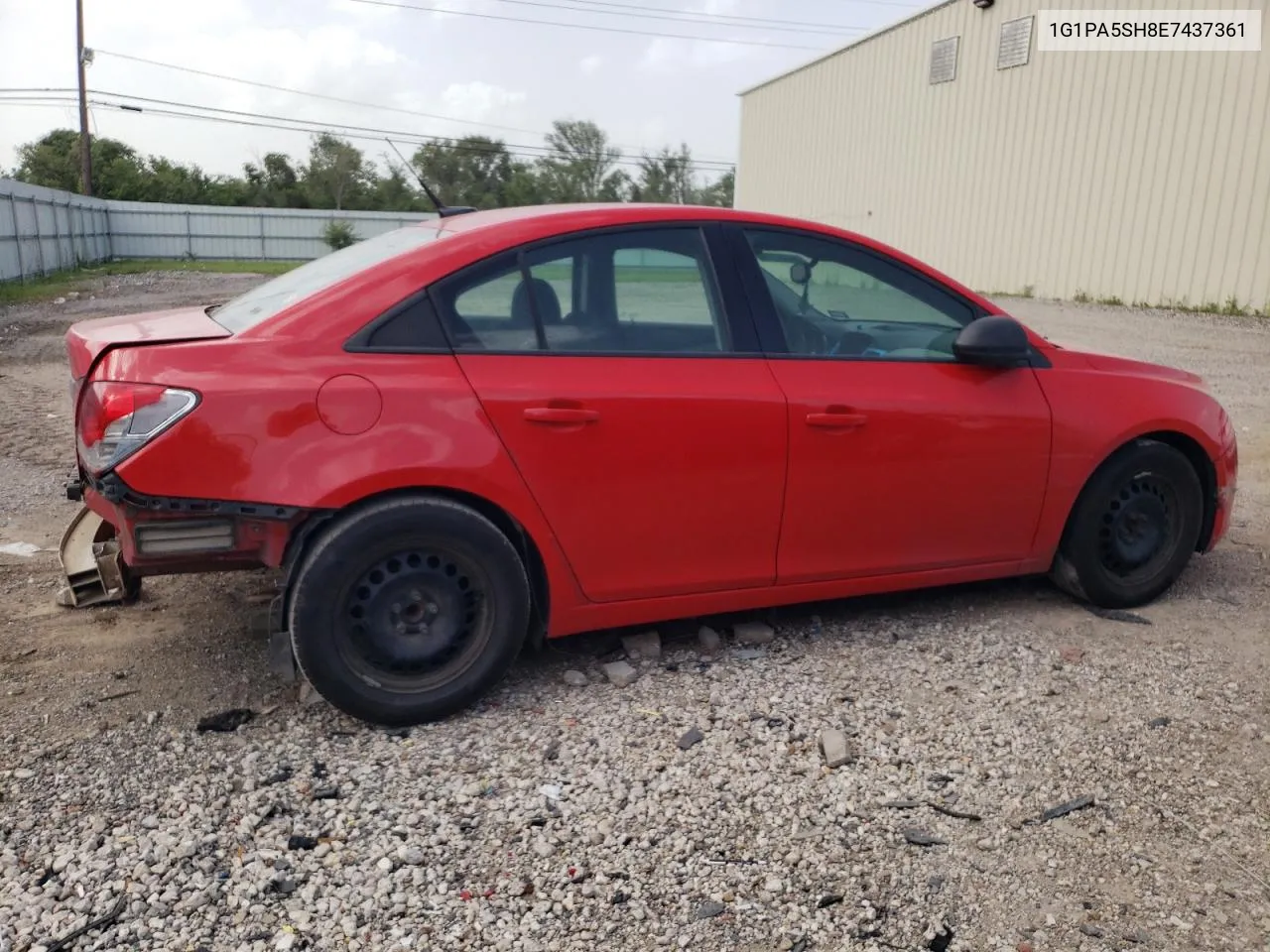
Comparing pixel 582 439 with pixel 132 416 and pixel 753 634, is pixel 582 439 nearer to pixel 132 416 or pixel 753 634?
pixel 753 634

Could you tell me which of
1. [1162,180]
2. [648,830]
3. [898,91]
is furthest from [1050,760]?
[898,91]

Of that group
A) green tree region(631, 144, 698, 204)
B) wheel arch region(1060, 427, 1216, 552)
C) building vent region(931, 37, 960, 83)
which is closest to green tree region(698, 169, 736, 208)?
green tree region(631, 144, 698, 204)

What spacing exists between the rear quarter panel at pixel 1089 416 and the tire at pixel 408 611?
2224mm

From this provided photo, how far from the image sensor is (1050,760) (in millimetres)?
3340

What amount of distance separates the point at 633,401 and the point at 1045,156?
2014 centimetres

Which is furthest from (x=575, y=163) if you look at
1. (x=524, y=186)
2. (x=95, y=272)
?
(x=95, y=272)

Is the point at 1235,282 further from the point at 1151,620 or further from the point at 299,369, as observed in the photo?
the point at 299,369

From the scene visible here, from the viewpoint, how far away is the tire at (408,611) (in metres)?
3.30

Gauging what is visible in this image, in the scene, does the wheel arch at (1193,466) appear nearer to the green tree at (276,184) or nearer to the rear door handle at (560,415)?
the rear door handle at (560,415)

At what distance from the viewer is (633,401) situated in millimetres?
3592

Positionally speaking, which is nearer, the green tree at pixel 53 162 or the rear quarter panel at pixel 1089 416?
the rear quarter panel at pixel 1089 416

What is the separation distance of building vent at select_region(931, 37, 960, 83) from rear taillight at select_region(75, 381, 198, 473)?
23.6 m

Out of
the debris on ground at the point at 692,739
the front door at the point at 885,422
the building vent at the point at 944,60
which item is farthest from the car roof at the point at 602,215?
the building vent at the point at 944,60

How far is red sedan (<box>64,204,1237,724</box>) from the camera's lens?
3.25 metres
